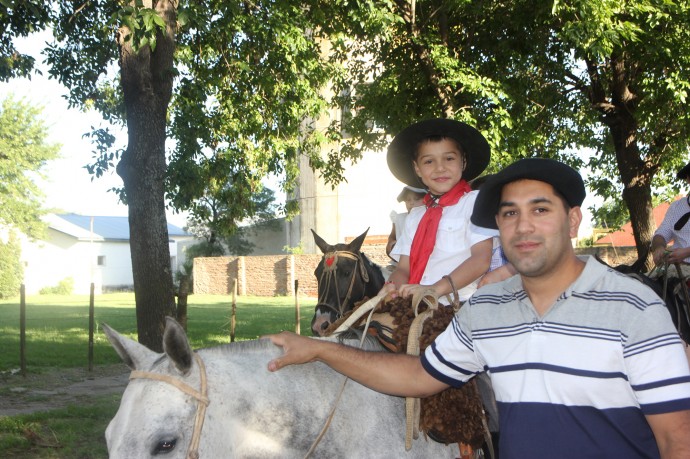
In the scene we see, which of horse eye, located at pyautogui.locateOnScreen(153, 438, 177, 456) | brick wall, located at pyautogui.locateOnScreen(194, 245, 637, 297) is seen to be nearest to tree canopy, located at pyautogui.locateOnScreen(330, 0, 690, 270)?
horse eye, located at pyautogui.locateOnScreen(153, 438, 177, 456)

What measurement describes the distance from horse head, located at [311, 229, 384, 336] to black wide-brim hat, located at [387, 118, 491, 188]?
3.19 metres

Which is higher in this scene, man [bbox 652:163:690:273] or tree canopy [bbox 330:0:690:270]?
tree canopy [bbox 330:0:690:270]

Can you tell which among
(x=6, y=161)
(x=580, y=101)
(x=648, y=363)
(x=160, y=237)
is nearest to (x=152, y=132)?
(x=160, y=237)

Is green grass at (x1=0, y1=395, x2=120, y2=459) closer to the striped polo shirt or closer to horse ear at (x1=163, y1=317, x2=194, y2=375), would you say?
horse ear at (x1=163, y1=317, x2=194, y2=375)

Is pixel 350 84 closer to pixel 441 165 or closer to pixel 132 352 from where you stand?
pixel 441 165

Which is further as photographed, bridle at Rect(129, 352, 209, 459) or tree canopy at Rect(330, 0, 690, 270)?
tree canopy at Rect(330, 0, 690, 270)

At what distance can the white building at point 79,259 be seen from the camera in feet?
184

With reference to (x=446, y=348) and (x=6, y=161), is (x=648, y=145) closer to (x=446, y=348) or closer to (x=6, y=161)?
(x=446, y=348)

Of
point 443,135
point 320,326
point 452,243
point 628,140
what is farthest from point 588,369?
point 628,140

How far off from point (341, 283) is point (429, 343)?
4.31 metres

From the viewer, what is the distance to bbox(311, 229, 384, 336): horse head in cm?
715

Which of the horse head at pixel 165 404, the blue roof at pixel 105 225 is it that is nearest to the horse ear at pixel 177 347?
the horse head at pixel 165 404

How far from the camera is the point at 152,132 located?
7.70 m

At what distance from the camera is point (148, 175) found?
7637 millimetres
